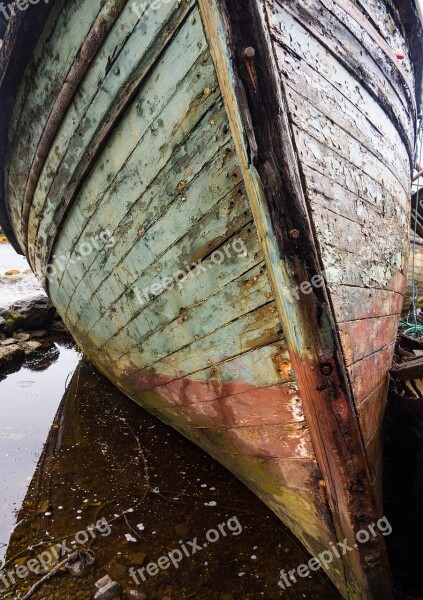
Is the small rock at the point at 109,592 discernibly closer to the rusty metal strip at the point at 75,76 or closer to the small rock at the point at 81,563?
the small rock at the point at 81,563

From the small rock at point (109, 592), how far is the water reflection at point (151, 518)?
0.05 metres

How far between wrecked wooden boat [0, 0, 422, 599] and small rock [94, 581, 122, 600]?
879mm

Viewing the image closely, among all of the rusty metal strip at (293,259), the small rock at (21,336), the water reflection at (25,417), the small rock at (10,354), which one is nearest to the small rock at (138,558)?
the water reflection at (25,417)

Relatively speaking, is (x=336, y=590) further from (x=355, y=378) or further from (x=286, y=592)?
(x=355, y=378)

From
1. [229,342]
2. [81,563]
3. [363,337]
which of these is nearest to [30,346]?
[81,563]

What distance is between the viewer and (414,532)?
2.14 metres

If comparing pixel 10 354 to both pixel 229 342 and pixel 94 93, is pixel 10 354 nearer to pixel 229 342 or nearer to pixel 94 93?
pixel 94 93

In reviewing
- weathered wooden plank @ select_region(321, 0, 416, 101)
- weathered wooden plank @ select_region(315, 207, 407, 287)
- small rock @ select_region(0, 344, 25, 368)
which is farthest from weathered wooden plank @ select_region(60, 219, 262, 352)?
small rock @ select_region(0, 344, 25, 368)
